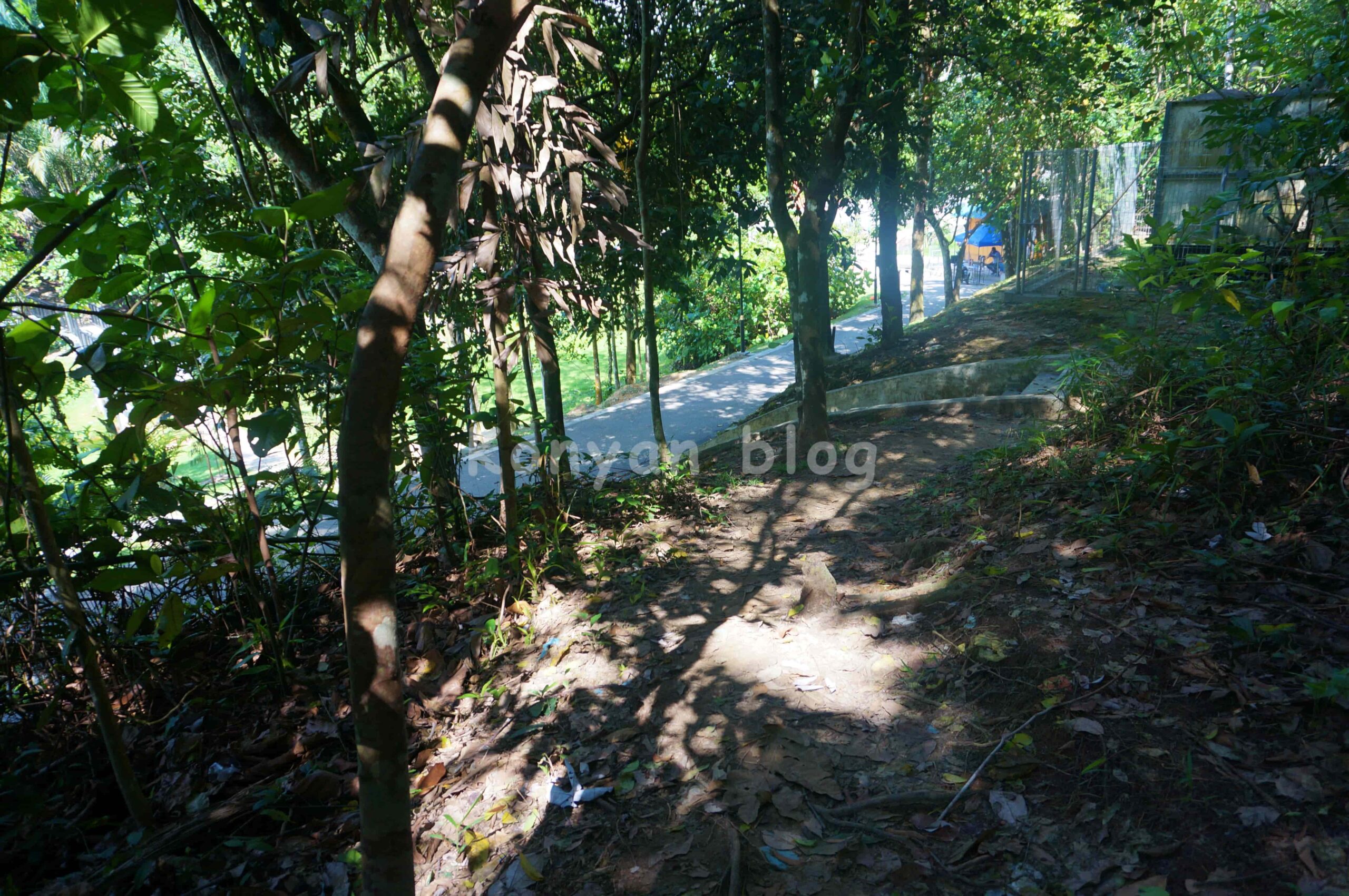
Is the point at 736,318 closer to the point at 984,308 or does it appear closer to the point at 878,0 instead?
the point at 984,308

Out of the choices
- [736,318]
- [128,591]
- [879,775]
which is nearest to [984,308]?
[736,318]

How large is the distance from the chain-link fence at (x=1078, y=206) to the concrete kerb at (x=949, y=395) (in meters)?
3.28

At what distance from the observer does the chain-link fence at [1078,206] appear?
35.3 ft

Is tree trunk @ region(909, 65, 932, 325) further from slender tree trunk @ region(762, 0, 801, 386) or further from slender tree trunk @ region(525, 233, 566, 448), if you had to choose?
slender tree trunk @ region(525, 233, 566, 448)

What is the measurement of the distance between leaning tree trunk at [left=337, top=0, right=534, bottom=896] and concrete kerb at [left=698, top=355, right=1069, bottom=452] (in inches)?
209

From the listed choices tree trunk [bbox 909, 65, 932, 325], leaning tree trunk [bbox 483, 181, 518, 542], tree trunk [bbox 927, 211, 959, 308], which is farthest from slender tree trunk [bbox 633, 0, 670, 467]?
tree trunk [bbox 927, 211, 959, 308]

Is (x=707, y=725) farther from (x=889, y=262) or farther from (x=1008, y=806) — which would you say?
(x=889, y=262)

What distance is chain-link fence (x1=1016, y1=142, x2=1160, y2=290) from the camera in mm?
10766

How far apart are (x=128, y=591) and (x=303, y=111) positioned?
177 inches

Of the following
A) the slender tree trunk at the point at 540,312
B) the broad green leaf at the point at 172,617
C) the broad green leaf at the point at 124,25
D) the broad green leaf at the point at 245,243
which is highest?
the broad green leaf at the point at 124,25

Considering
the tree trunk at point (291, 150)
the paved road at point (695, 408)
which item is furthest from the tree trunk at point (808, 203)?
the tree trunk at point (291, 150)

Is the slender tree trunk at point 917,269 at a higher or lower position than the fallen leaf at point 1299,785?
higher

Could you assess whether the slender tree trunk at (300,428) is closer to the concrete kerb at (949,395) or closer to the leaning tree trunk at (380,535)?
the leaning tree trunk at (380,535)

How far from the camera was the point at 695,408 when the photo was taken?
42.9 ft
